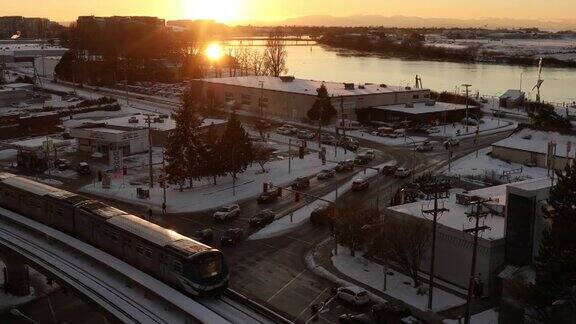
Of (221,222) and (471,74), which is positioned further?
(471,74)

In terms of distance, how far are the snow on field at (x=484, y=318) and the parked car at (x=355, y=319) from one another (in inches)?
89.5

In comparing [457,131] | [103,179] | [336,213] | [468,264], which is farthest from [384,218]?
[457,131]

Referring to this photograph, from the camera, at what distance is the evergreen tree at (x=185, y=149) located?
31016mm

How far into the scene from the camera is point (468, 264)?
63.9 ft

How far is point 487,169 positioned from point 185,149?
17.4 meters

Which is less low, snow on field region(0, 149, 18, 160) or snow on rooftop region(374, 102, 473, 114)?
snow on rooftop region(374, 102, 473, 114)

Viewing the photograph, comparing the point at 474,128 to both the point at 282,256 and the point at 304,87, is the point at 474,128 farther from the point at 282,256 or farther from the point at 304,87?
the point at 282,256

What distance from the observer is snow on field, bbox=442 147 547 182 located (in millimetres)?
33781

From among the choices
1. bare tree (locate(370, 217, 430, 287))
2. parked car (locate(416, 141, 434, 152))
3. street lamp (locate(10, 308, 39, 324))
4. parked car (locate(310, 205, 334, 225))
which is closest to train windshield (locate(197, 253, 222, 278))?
bare tree (locate(370, 217, 430, 287))

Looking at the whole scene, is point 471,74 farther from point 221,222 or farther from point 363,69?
point 221,222

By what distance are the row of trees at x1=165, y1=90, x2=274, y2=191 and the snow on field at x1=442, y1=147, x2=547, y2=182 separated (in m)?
12.0

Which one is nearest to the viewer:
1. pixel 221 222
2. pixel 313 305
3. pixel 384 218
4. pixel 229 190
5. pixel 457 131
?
pixel 313 305

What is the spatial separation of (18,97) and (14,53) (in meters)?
51.6

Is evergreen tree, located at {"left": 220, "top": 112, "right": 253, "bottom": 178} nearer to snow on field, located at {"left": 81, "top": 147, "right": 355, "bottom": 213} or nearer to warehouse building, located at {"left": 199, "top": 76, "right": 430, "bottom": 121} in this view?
snow on field, located at {"left": 81, "top": 147, "right": 355, "bottom": 213}
